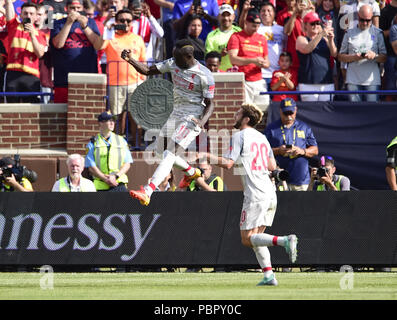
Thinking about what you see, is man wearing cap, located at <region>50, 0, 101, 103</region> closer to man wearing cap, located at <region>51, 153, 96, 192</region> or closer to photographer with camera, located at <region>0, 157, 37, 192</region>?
photographer with camera, located at <region>0, 157, 37, 192</region>

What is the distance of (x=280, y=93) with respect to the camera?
16.8 meters

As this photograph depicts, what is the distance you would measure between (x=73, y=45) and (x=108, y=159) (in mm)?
3113

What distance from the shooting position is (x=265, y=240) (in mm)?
10109

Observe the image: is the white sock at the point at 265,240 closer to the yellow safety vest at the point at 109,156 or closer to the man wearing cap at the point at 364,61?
the yellow safety vest at the point at 109,156

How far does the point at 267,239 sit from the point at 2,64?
9322mm

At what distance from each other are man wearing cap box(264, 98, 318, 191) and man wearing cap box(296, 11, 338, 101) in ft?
6.79

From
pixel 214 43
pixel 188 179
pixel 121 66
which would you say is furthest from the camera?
pixel 214 43

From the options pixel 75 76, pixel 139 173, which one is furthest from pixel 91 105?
pixel 139 173

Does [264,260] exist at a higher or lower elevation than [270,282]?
higher

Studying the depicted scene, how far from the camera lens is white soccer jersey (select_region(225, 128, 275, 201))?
1030 centimetres

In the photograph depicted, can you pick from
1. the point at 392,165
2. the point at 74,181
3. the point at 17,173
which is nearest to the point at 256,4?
the point at 392,165

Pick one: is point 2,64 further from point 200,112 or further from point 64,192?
point 200,112

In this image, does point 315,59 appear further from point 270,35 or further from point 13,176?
point 13,176

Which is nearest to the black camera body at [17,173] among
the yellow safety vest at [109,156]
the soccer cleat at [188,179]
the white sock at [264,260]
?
the yellow safety vest at [109,156]
